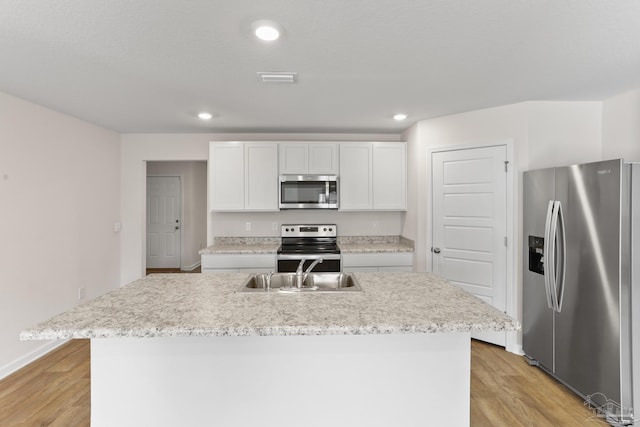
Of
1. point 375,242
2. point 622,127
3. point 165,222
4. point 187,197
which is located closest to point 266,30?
point 375,242

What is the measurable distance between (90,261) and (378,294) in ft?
12.0

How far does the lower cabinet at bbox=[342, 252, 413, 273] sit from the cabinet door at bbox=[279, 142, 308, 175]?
3.97ft

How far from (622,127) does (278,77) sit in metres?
3.08

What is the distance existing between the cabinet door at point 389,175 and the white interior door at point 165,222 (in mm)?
4209

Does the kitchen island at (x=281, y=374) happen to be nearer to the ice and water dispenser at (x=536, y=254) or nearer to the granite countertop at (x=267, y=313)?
the granite countertop at (x=267, y=313)

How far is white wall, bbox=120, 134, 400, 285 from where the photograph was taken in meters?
4.25

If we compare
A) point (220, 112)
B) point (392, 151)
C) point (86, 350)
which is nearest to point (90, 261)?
point (86, 350)

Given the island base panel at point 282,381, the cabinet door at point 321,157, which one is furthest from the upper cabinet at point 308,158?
the island base panel at point 282,381

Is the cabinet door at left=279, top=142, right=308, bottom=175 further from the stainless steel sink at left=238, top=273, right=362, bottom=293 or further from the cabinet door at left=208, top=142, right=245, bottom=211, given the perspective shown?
the stainless steel sink at left=238, top=273, right=362, bottom=293

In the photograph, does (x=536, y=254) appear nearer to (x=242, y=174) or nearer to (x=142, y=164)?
(x=242, y=174)

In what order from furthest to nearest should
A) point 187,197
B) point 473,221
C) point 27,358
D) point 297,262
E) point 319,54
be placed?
point 187,197
point 297,262
point 473,221
point 27,358
point 319,54

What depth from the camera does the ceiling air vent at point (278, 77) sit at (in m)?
2.30

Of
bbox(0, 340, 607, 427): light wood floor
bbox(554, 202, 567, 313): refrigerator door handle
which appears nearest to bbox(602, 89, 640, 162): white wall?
bbox(554, 202, 567, 313): refrigerator door handle

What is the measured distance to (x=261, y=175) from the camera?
3.90 metres
